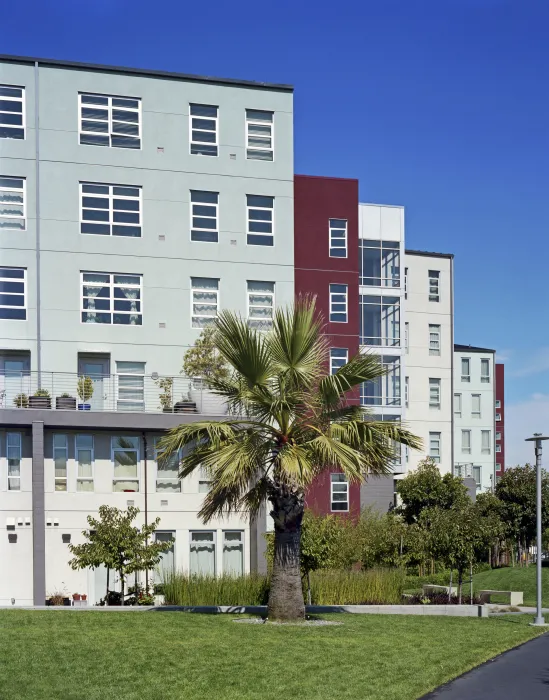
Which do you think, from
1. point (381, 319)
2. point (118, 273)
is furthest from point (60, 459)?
point (381, 319)

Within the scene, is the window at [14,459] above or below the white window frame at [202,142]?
below

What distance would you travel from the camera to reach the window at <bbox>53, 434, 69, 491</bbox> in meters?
31.8

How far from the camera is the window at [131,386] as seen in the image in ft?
112

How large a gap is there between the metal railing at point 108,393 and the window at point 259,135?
A: 9137 millimetres

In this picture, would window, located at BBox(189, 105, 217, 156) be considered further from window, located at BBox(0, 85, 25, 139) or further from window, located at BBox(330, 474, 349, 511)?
window, located at BBox(330, 474, 349, 511)

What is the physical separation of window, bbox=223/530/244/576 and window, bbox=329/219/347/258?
39.5 feet

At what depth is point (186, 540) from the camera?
108ft

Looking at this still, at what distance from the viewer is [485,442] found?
72062 millimetres

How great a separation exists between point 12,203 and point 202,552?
1350 cm

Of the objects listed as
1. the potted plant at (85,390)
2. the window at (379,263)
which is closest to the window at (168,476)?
the potted plant at (85,390)

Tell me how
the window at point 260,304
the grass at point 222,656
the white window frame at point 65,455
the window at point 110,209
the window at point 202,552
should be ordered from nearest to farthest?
the grass at point 222,656
the white window frame at point 65,455
the window at point 202,552
the window at point 110,209
the window at point 260,304

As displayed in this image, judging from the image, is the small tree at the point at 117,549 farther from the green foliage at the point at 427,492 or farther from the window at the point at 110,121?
the green foliage at the point at 427,492

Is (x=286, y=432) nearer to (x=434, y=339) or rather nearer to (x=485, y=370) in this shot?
(x=434, y=339)

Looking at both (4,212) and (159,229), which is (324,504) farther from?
(4,212)
